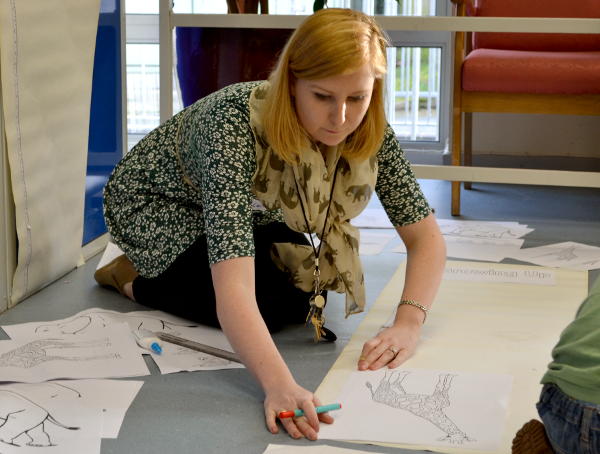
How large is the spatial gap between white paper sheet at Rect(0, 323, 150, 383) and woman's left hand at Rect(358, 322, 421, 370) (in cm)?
39

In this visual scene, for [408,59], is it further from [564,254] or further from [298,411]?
[298,411]

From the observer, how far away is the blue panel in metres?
2.37

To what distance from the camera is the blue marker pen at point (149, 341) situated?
5.49 ft

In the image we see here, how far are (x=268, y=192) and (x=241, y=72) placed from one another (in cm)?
129

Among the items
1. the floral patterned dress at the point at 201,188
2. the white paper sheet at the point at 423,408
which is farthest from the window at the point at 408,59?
the white paper sheet at the point at 423,408

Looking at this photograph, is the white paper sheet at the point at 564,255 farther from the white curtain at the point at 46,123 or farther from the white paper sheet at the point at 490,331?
the white curtain at the point at 46,123

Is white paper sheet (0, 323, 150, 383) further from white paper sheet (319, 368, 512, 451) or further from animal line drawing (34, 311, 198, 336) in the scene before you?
white paper sheet (319, 368, 512, 451)

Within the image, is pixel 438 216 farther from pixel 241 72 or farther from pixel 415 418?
pixel 415 418

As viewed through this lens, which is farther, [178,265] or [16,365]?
[178,265]

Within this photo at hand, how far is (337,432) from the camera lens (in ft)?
4.35

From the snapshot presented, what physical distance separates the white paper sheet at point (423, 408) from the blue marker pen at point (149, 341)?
37 centimetres

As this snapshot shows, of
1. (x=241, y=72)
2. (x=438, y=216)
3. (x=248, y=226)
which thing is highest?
(x=241, y=72)

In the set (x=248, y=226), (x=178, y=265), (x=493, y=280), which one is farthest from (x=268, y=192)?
(x=493, y=280)

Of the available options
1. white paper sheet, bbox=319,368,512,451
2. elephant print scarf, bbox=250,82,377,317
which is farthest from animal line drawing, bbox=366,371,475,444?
elephant print scarf, bbox=250,82,377,317
